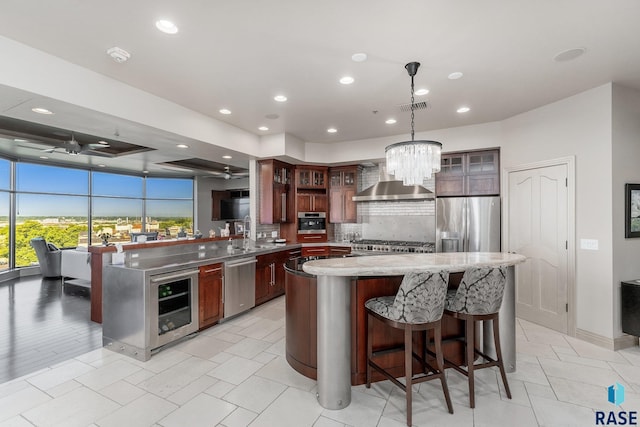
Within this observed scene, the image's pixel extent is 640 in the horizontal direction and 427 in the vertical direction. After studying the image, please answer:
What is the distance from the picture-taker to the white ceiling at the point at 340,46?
2119mm

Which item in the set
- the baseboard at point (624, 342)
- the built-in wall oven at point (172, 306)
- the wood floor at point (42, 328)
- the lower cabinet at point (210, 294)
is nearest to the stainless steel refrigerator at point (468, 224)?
the baseboard at point (624, 342)

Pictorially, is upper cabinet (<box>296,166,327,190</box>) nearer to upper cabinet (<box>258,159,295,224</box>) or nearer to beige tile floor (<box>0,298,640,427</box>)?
upper cabinet (<box>258,159,295,224</box>)

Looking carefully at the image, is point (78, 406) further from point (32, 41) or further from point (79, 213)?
point (79, 213)

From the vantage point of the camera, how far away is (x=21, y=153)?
6.34 meters

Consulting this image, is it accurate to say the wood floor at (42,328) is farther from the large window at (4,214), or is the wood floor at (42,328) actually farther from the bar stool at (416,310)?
the bar stool at (416,310)

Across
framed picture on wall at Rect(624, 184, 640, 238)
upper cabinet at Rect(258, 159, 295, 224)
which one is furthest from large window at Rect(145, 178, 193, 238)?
framed picture on wall at Rect(624, 184, 640, 238)

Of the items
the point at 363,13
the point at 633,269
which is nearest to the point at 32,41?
the point at 363,13

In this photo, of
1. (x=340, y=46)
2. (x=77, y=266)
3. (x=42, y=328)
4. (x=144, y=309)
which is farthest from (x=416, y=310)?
(x=77, y=266)

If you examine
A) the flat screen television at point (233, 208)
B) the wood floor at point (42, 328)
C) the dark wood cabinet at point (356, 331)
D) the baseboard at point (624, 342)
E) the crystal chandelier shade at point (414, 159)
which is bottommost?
the wood floor at point (42, 328)

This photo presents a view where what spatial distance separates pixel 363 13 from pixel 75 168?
8.79 m

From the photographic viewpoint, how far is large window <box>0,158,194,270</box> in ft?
22.5

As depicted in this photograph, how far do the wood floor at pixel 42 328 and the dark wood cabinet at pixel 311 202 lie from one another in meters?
3.80

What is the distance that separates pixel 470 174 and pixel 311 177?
3032mm

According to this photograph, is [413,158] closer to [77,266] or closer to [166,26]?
[166,26]
